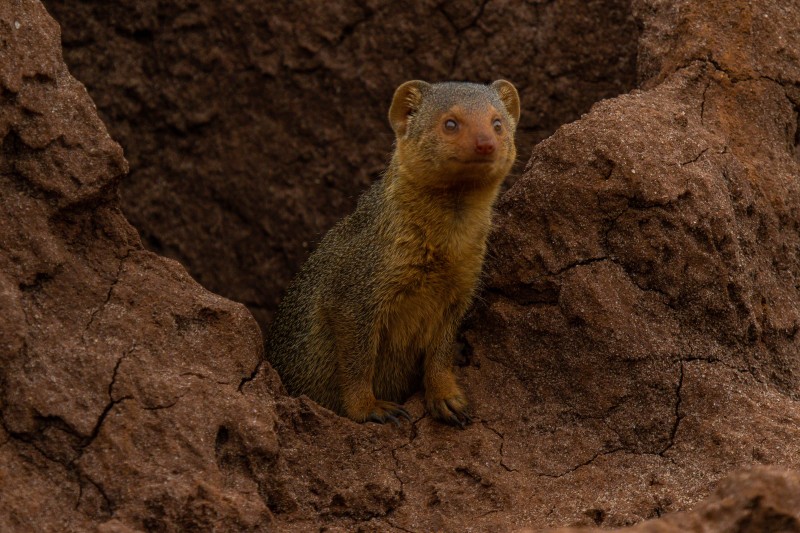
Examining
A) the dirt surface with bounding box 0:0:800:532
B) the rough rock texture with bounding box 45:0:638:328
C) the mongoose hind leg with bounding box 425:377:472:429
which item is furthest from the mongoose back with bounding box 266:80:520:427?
the rough rock texture with bounding box 45:0:638:328

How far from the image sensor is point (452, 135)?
15.3 ft

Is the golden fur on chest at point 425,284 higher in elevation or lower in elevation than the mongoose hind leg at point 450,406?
higher

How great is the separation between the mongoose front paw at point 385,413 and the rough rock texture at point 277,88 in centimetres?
226

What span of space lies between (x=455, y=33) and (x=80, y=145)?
3.11 m

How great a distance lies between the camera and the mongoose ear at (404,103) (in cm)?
504

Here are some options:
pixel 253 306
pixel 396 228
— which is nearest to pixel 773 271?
pixel 396 228

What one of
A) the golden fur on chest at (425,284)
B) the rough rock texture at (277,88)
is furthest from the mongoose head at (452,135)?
the rough rock texture at (277,88)

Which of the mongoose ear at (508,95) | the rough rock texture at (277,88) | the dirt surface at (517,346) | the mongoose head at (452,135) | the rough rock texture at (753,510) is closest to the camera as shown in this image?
the rough rock texture at (753,510)

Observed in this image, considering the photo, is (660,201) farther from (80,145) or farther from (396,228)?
(80,145)

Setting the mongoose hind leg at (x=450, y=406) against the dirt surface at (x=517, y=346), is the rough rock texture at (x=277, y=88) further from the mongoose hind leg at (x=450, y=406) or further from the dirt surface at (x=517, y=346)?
the mongoose hind leg at (x=450, y=406)

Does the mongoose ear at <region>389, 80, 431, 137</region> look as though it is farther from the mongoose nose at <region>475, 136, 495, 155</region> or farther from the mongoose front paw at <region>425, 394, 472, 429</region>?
the mongoose front paw at <region>425, 394, 472, 429</region>

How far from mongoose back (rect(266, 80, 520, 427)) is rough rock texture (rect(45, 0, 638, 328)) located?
1326 millimetres

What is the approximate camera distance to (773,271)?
4750mm

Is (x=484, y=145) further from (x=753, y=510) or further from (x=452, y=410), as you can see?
(x=753, y=510)
